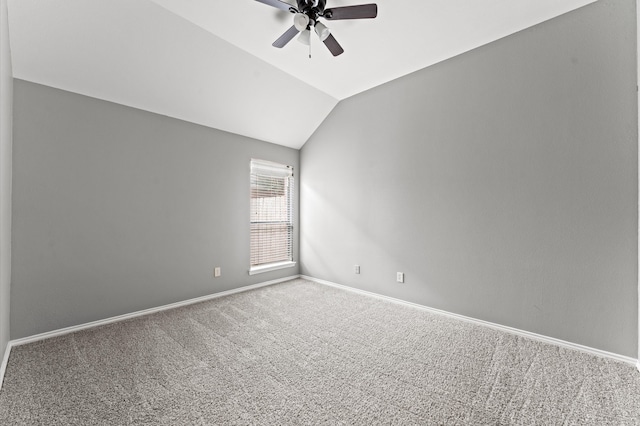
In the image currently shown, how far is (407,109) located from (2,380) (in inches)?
169

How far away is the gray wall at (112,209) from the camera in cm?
240

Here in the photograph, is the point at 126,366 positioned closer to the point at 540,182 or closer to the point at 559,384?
the point at 559,384

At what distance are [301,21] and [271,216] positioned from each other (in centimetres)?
287

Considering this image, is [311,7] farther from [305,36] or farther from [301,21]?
[305,36]

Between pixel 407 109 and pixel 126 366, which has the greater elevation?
pixel 407 109

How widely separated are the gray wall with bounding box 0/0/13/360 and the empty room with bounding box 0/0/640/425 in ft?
0.18

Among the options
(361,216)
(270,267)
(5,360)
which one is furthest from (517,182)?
(5,360)

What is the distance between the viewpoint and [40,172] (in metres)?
2.45

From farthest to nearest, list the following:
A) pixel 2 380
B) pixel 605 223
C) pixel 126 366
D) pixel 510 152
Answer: pixel 510 152, pixel 605 223, pixel 126 366, pixel 2 380

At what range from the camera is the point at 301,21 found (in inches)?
81.8

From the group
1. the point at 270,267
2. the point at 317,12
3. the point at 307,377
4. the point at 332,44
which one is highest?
the point at 317,12

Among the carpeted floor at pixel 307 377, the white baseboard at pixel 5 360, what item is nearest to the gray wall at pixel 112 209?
the white baseboard at pixel 5 360

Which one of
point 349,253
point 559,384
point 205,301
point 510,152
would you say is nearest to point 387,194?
point 349,253

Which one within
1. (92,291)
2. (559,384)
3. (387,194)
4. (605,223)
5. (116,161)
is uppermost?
(116,161)
